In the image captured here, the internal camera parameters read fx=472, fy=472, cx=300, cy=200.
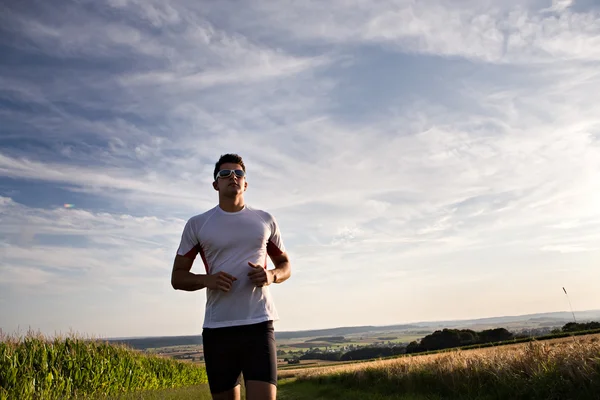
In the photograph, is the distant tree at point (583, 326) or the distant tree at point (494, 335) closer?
the distant tree at point (583, 326)

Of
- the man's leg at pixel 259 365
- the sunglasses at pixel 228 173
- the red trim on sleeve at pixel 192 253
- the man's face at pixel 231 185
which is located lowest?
the man's leg at pixel 259 365

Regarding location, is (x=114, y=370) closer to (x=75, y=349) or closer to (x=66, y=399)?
(x=75, y=349)

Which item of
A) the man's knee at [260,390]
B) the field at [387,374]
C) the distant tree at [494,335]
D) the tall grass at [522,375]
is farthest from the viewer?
the distant tree at [494,335]

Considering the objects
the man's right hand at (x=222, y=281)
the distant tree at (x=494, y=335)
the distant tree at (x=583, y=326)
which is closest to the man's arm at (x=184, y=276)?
the man's right hand at (x=222, y=281)

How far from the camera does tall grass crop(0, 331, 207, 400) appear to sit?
39.4 ft

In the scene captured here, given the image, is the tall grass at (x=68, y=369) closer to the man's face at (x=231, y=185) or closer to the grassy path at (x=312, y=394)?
the grassy path at (x=312, y=394)

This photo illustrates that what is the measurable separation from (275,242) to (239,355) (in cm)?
117

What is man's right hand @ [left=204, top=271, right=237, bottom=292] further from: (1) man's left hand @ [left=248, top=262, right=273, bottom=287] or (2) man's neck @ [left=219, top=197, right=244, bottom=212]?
(2) man's neck @ [left=219, top=197, right=244, bottom=212]

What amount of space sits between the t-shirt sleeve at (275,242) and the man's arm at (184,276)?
79cm

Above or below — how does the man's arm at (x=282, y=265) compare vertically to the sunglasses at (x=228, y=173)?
below

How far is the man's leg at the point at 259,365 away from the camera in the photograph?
13.4 feet

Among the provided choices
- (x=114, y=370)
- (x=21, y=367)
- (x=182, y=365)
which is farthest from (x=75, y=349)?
(x=182, y=365)

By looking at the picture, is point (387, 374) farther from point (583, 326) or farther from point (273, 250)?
point (583, 326)

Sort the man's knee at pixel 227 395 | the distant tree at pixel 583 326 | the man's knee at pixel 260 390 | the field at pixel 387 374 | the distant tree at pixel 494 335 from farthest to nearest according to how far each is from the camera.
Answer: the distant tree at pixel 494 335 → the distant tree at pixel 583 326 → the field at pixel 387 374 → the man's knee at pixel 227 395 → the man's knee at pixel 260 390
